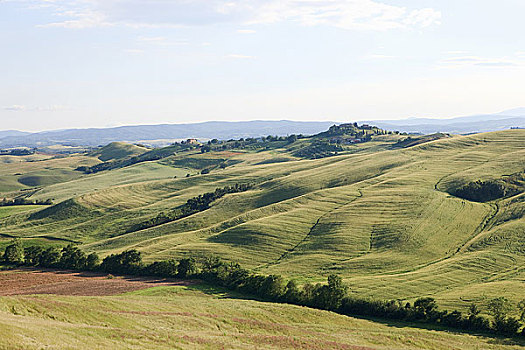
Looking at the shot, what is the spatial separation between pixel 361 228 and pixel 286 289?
137 feet

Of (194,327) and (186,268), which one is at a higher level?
(194,327)

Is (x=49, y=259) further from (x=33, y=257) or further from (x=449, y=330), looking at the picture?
(x=449, y=330)

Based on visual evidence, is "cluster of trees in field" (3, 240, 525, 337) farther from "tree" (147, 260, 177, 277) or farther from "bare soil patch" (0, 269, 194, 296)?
"bare soil patch" (0, 269, 194, 296)

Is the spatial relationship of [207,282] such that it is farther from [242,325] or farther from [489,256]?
[489,256]

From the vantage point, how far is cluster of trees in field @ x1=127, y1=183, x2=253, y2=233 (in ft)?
486

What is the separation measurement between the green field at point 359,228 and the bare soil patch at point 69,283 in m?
15.0

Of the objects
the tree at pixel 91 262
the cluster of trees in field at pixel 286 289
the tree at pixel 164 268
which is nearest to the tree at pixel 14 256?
the cluster of trees in field at pixel 286 289

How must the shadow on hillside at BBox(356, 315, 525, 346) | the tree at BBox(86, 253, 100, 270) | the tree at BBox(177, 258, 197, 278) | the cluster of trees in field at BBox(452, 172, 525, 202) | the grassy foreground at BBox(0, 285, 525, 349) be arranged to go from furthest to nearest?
the cluster of trees in field at BBox(452, 172, 525, 202)
the tree at BBox(86, 253, 100, 270)
the tree at BBox(177, 258, 197, 278)
the shadow on hillside at BBox(356, 315, 525, 346)
the grassy foreground at BBox(0, 285, 525, 349)

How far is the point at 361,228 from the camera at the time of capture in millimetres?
114688

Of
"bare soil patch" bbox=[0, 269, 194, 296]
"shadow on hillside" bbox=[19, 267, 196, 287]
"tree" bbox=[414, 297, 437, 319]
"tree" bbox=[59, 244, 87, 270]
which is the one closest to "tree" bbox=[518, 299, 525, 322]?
"tree" bbox=[414, 297, 437, 319]

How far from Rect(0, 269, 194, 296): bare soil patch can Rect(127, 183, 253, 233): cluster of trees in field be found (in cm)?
5055

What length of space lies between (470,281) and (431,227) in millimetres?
30975

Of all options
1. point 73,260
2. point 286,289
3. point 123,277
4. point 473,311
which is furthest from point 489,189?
point 73,260

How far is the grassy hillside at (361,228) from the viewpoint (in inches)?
3460
